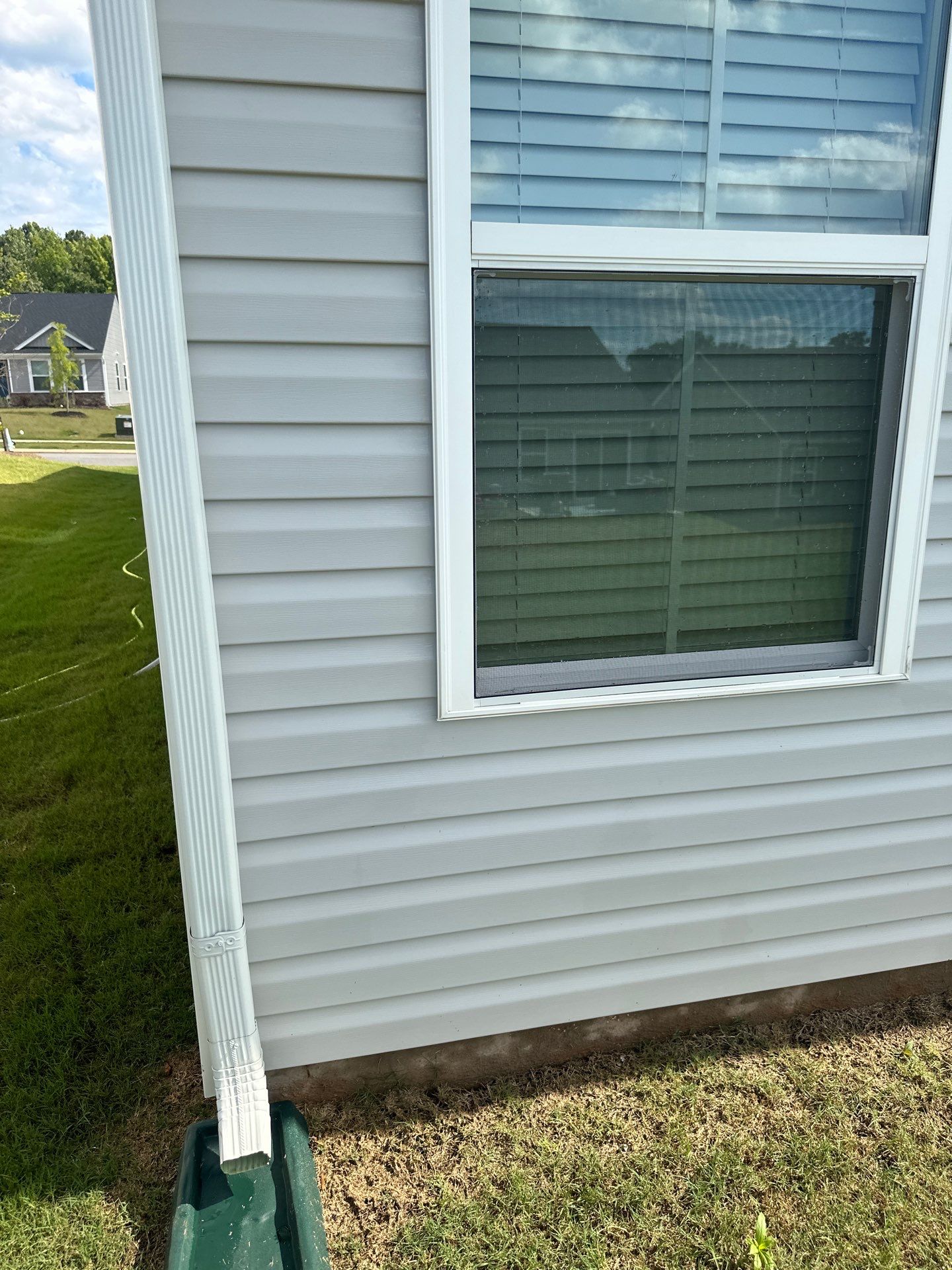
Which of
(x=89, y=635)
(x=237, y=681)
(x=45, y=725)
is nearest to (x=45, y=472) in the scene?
(x=89, y=635)

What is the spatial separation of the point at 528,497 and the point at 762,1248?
162 centimetres

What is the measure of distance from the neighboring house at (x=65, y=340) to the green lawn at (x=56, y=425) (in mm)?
4426

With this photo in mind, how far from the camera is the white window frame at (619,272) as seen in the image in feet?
5.18

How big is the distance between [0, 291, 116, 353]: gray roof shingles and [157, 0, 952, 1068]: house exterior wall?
1524 inches

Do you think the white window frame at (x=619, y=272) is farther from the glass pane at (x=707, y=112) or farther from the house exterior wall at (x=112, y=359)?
the house exterior wall at (x=112, y=359)

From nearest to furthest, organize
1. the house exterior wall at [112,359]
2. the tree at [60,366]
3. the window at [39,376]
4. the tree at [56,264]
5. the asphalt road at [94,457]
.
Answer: the asphalt road at [94,457]
the tree at [60,366]
the window at [39,376]
the house exterior wall at [112,359]
the tree at [56,264]

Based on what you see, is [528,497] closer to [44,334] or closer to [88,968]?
[88,968]

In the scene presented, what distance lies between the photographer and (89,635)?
5.89 meters

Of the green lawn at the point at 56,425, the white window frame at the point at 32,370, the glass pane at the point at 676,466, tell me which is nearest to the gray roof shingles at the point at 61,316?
the white window frame at the point at 32,370

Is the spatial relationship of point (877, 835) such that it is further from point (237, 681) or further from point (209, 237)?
point (209, 237)

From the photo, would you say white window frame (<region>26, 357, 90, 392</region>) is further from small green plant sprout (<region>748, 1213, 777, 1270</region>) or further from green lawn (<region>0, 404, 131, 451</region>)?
small green plant sprout (<region>748, 1213, 777, 1270</region>)

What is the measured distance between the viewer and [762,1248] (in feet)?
5.57

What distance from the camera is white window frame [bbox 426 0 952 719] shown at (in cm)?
158

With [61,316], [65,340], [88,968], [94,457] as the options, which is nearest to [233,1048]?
[88,968]
